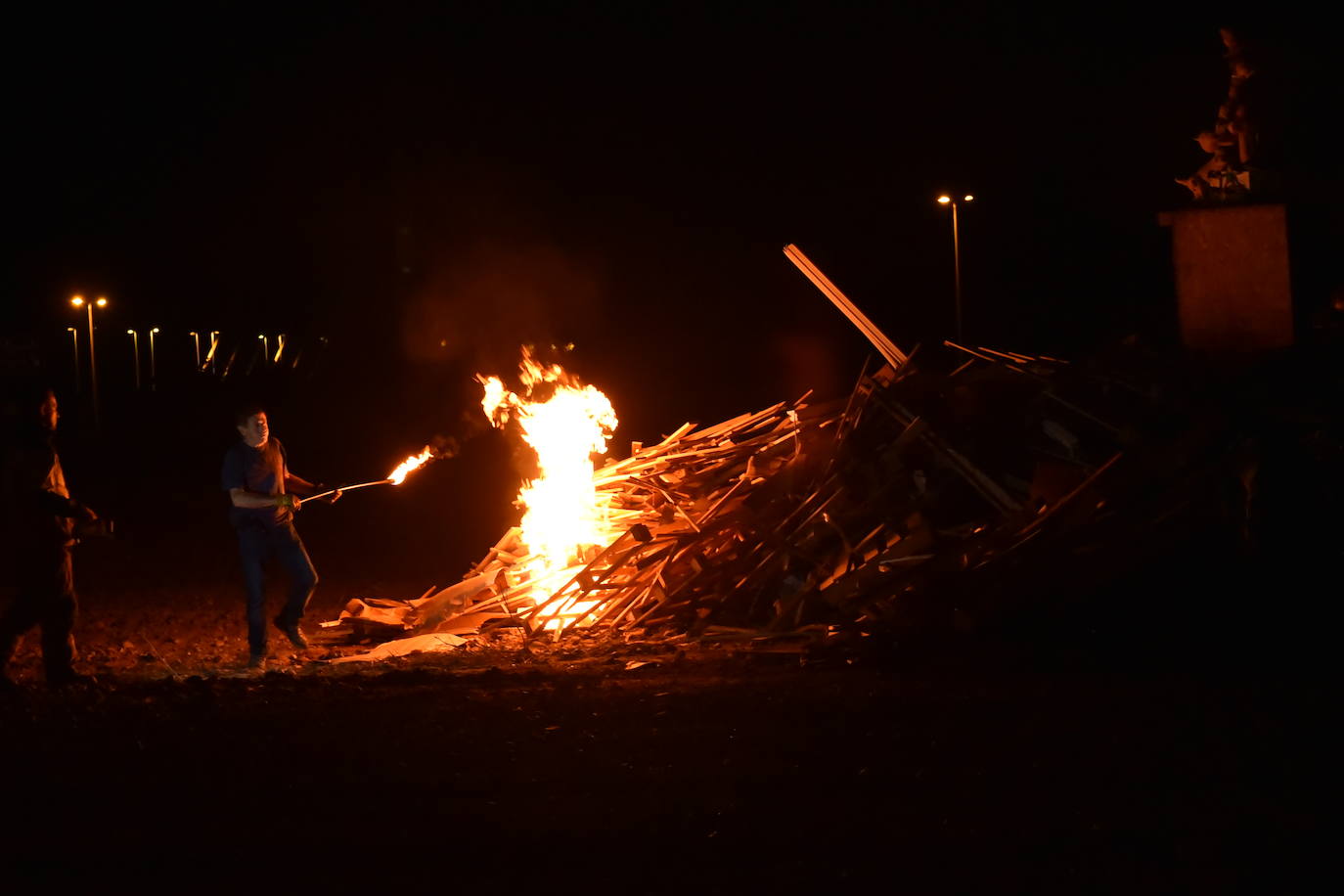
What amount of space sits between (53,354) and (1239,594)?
5103 centimetres

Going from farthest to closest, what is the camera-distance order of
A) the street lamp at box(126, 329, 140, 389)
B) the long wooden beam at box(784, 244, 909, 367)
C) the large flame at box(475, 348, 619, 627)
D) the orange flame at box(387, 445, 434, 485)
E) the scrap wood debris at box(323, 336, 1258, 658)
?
the street lamp at box(126, 329, 140, 389), the long wooden beam at box(784, 244, 909, 367), the large flame at box(475, 348, 619, 627), the orange flame at box(387, 445, 434, 485), the scrap wood debris at box(323, 336, 1258, 658)

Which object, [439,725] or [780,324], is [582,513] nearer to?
[439,725]

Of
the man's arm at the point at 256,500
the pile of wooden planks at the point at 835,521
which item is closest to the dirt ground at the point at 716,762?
the pile of wooden planks at the point at 835,521

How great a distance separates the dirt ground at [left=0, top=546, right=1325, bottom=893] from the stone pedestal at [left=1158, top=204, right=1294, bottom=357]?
4019 millimetres

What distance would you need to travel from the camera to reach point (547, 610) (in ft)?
36.2

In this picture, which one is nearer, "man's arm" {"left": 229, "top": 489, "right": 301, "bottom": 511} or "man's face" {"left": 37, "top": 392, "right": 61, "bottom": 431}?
"man's face" {"left": 37, "top": 392, "right": 61, "bottom": 431}

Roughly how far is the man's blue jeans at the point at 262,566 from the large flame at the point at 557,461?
2102mm

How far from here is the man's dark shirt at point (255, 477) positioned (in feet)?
31.0

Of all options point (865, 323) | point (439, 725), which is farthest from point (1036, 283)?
point (439, 725)

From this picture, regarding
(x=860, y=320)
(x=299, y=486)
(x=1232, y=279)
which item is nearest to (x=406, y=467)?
(x=299, y=486)

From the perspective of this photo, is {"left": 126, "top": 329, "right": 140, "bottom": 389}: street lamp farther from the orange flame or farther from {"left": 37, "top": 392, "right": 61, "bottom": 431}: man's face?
{"left": 37, "top": 392, "right": 61, "bottom": 431}: man's face

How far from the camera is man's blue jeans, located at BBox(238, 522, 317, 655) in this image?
9.52m

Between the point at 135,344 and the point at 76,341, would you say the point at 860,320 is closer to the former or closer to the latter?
the point at 76,341

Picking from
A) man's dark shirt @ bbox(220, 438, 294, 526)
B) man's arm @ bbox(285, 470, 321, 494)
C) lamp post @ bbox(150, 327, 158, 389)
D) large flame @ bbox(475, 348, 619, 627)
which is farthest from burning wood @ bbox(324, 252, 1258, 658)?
lamp post @ bbox(150, 327, 158, 389)
